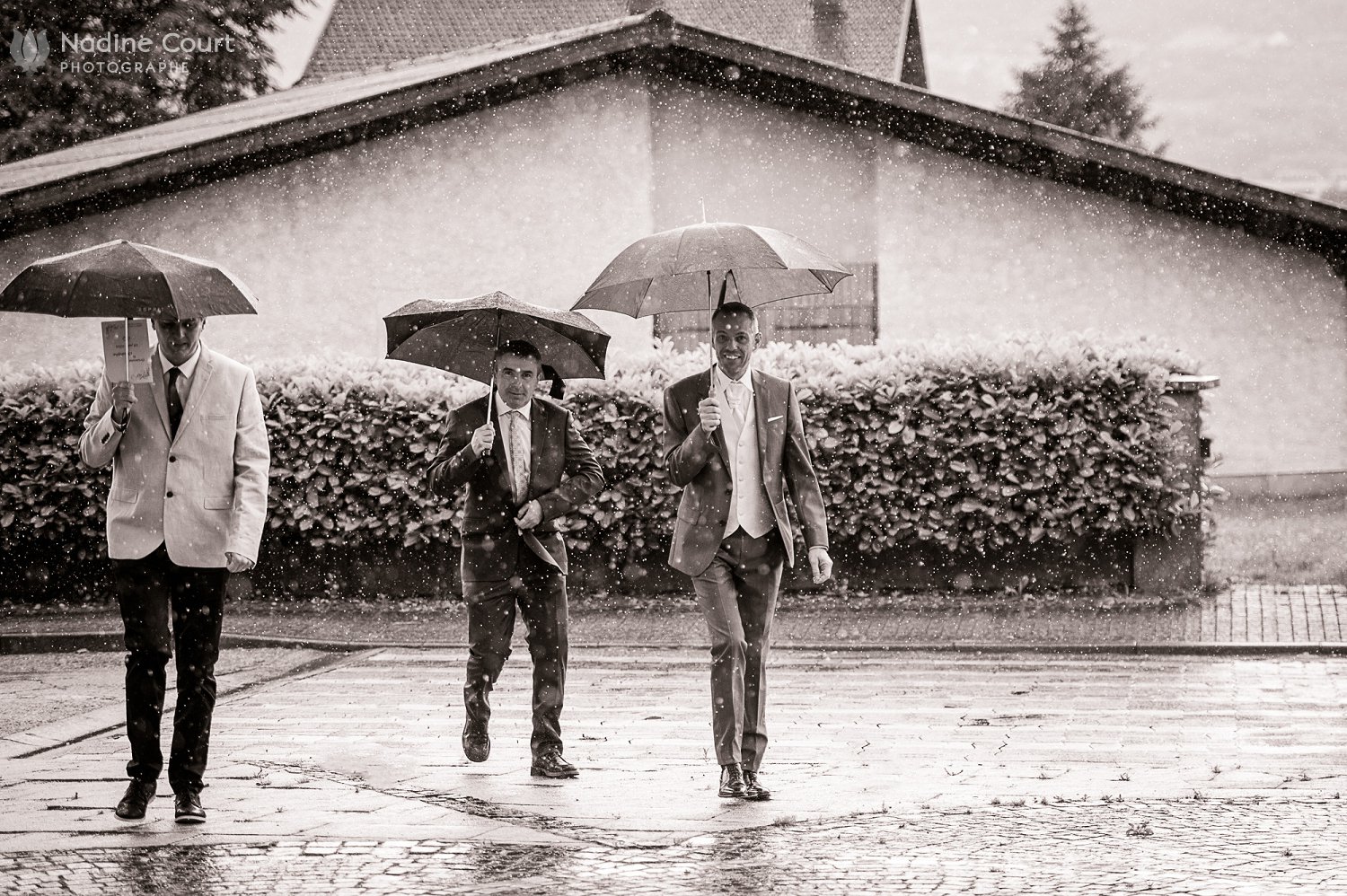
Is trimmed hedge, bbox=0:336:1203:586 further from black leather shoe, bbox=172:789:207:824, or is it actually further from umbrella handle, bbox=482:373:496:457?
black leather shoe, bbox=172:789:207:824

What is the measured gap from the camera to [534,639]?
7422 millimetres

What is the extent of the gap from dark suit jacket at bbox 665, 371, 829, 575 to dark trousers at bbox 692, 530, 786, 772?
8 cm

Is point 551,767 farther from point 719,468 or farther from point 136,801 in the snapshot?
point 136,801

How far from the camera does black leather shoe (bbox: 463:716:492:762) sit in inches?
287

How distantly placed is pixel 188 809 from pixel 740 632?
7.43 ft

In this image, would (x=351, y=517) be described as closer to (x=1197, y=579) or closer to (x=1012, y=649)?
(x=1012, y=649)

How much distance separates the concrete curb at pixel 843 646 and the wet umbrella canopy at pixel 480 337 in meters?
4.81

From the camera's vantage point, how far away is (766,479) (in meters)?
7.09

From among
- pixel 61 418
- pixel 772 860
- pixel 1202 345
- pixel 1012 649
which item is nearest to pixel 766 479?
pixel 772 860

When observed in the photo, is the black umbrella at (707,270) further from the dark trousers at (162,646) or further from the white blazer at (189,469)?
the dark trousers at (162,646)

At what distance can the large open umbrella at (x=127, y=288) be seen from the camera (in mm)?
6285

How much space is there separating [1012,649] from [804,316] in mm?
8178

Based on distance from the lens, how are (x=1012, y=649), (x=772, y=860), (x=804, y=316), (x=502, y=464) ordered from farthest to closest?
(x=804, y=316) < (x=1012, y=649) < (x=502, y=464) < (x=772, y=860)

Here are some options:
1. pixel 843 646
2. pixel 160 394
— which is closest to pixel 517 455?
pixel 160 394
